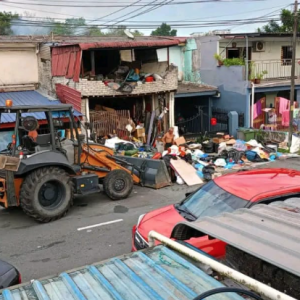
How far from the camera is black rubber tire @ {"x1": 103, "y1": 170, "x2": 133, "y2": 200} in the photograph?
34.5ft

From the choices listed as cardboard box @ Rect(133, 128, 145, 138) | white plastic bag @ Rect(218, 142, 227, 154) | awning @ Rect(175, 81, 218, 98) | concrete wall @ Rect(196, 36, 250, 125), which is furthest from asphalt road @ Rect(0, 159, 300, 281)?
concrete wall @ Rect(196, 36, 250, 125)

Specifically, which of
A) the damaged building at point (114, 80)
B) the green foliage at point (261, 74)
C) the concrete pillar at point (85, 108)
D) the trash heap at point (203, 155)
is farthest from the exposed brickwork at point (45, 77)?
the green foliage at point (261, 74)

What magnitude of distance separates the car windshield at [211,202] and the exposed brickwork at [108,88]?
1080 centimetres

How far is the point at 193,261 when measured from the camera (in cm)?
290

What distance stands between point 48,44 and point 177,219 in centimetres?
1505

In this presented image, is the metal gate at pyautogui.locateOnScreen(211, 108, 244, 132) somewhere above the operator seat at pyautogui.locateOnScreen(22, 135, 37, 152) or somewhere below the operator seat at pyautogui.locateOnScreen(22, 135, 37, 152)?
below

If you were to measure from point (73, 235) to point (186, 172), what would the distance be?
5.37 meters

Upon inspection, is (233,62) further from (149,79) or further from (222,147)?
(222,147)

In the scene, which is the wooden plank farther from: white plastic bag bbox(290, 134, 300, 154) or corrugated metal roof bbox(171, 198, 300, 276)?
corrugated metal roof bbox(171, 198, 300, 276)

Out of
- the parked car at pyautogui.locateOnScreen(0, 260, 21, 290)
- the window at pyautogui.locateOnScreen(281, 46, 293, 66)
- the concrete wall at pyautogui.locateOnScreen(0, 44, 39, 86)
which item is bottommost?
the parked car at pyautogui.locateOnScreen(0, 260, 21, 290)

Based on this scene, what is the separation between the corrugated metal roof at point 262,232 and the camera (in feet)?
8.86

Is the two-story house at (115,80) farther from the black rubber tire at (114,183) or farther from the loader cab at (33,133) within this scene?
the loader cab at (33,133)

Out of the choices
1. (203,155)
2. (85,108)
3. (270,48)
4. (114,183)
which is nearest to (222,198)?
(114,183)

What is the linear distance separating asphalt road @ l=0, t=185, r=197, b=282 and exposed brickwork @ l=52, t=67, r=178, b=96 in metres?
6.56
